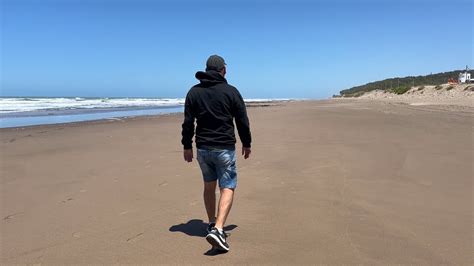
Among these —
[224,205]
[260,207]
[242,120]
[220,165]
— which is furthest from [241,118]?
[260,207]

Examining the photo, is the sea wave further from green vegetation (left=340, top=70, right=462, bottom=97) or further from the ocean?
green vegetation (left=340, top=70, right=462, bottom=97)

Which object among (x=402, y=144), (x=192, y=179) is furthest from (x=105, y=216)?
(x=402, y=144)

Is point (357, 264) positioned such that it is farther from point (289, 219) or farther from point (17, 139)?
point (17, 139)

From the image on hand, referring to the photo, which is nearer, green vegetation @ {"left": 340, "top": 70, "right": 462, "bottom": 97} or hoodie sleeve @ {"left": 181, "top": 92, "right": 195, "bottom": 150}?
hoodie sleeve @ {"left": 181, "top": 92, "right": 195, "bottom": 150}

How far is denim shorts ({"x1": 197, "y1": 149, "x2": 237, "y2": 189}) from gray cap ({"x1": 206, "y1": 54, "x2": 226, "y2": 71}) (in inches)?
30.6

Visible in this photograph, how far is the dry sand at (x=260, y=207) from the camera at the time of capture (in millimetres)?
3793

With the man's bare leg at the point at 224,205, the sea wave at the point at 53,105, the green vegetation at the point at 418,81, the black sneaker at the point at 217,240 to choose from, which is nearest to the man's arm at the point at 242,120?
the man's bare leg at the point at 224,205

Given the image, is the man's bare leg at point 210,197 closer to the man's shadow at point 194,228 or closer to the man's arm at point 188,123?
the man's shadow at point 194,228

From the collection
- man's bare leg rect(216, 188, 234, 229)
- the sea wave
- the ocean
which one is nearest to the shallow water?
the ocean

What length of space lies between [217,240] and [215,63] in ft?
5.34

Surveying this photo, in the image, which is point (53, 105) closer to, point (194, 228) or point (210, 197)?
point (194, 228)

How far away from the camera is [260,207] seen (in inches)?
201

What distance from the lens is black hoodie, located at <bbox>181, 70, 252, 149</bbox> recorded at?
397 centimetres

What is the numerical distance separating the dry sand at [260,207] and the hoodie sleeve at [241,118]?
0.97 meters
